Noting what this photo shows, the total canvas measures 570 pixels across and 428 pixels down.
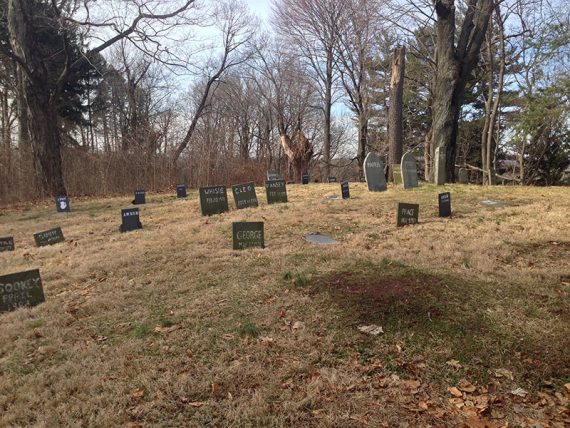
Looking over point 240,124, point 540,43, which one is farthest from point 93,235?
point 240,124

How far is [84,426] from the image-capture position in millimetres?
2771

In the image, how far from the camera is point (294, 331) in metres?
3.87

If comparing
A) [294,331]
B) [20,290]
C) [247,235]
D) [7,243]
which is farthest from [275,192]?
[294,331]

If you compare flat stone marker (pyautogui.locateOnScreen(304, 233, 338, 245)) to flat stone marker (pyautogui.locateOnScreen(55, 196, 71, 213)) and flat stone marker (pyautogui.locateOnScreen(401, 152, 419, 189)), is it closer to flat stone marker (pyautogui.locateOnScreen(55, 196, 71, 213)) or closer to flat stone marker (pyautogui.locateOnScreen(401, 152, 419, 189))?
flat stone marker (pyautogui.locateOnScreen(401, 152, 419, 189))

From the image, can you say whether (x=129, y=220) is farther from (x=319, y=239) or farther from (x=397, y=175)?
(x=397, y=175)

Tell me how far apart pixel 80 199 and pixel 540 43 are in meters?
20.0

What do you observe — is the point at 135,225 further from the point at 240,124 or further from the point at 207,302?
the point at 240,124

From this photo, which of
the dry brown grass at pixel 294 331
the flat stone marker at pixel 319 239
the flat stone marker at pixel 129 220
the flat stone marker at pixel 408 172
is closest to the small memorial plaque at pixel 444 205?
the dry brown grass at pixel 294 331

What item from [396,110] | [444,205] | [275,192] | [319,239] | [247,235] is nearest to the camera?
[247,235]

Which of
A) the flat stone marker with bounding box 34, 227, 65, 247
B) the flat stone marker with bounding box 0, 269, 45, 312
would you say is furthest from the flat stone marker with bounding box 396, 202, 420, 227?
the flat stone marker with bounding box 34, 227, 65, 247

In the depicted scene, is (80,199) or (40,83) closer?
(40,83)

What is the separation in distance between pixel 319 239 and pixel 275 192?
379 centimetres

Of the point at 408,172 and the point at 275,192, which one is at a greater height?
the point at 408,172

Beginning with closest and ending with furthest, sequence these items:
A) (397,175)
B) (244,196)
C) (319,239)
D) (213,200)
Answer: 1. (319,239)
2. (213,200)
3. (244,196)
4. (397,175)
